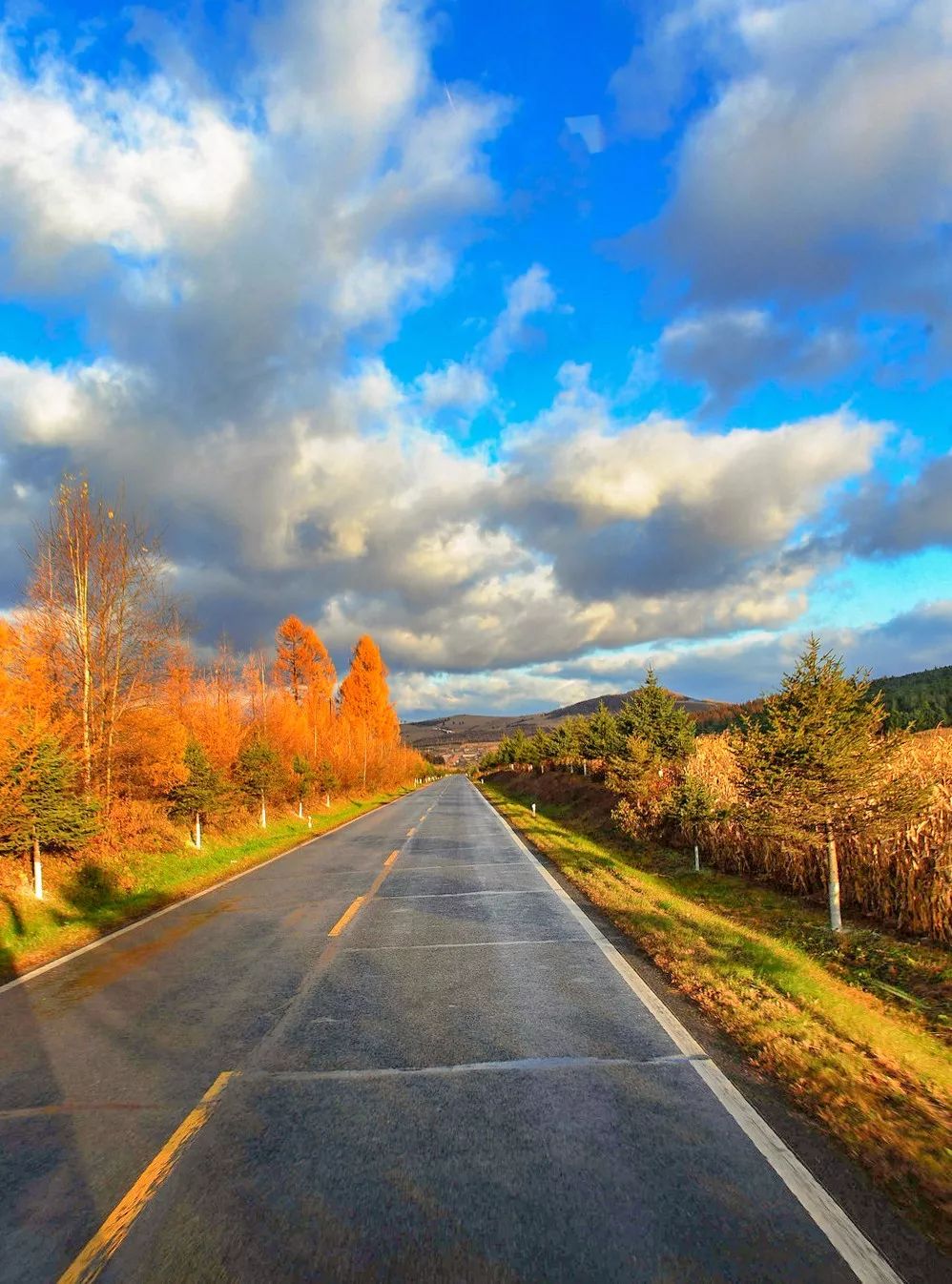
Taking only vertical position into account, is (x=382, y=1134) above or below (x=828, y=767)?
below

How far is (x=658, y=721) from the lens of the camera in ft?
105

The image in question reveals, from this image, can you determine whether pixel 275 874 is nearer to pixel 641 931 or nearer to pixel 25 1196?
pixel 641 931

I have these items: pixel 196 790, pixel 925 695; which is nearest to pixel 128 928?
pixel 196 790

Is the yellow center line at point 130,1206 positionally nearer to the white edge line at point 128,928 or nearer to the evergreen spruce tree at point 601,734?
the white edge line at point 128,928

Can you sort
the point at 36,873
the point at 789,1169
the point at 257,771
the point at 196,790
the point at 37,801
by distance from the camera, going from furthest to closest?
the point at 257,771
the point at 196,790
the point at 37,801
the point at 36,873
the point at 789,1169

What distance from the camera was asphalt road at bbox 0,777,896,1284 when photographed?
301 centimetres

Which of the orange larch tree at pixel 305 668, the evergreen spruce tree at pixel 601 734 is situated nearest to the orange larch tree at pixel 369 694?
the orange larch tree at pixel 305 668

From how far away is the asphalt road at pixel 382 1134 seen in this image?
3008 mm

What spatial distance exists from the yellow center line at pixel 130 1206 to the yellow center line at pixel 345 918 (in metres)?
4.96

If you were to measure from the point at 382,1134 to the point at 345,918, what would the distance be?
640 centimetres

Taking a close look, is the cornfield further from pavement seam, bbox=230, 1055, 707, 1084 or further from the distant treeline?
the distant treeline

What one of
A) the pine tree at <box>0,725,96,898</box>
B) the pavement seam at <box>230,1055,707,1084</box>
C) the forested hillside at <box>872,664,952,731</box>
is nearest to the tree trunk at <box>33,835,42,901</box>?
the pine tree at <box>0,725,96,898</box>

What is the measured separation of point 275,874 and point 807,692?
11.2 m

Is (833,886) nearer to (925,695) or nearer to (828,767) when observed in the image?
(828,767)
